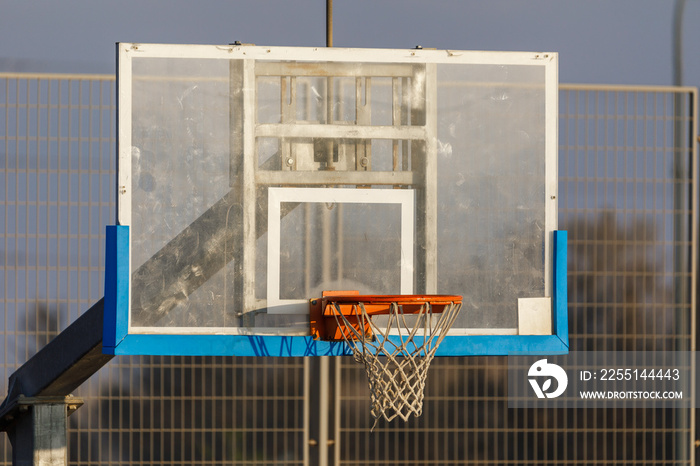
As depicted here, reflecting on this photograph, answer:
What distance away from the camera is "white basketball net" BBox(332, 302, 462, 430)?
14.6 feet

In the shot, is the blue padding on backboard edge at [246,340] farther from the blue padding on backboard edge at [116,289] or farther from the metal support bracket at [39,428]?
the metal support bracket at [39,428]

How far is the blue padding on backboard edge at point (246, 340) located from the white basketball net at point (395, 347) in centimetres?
13

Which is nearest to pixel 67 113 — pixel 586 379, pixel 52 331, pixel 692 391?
pixel 52 331

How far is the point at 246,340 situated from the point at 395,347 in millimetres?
783

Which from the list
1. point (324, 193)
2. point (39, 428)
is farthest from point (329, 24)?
point (39, 428)

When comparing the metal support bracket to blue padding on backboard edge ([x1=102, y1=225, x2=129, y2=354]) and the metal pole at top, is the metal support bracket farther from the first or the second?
the metal pole at top

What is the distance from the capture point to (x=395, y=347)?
466cm

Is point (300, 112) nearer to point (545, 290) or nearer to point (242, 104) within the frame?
point (242, 104)

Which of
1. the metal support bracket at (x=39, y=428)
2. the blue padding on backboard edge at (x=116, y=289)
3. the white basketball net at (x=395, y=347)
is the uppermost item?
the blue padding on backboard edge at (x=116, y=289)

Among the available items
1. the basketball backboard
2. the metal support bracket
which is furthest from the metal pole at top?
the metal support bracket

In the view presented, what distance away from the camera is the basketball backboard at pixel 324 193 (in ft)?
15.1

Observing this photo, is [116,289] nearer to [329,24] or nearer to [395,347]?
[395,347]

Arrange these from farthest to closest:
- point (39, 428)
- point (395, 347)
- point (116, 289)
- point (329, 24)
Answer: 1. point (39, 428)
2. point (329, 24)
3. point (395, 347)
4. point (116, 289)

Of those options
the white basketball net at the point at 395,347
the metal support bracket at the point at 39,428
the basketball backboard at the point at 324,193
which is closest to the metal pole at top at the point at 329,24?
the basketball backboard at the point at 324,193
